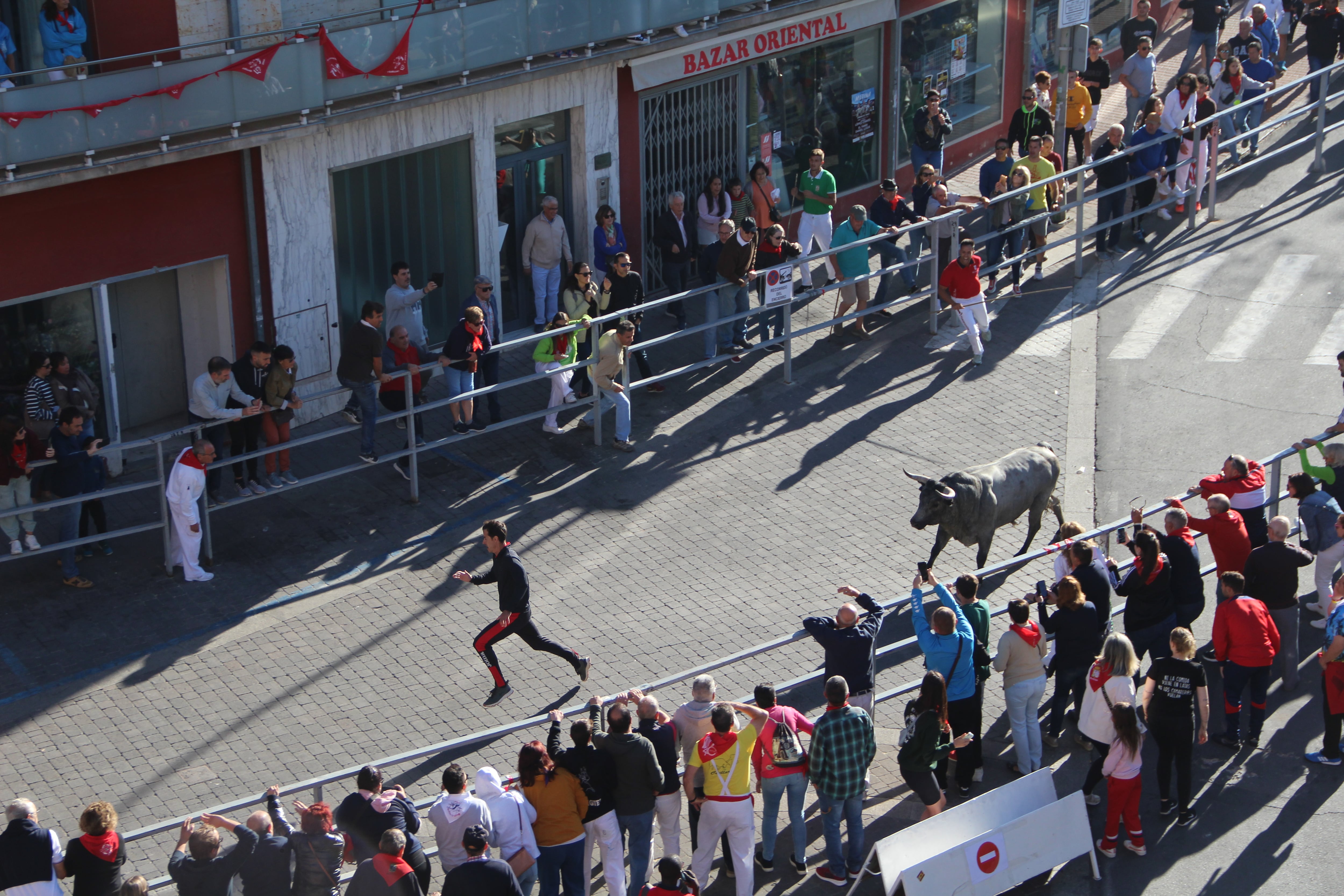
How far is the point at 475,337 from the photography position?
1598cm

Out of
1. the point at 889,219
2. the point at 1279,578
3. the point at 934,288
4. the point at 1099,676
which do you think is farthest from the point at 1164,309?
the point at 1099,676

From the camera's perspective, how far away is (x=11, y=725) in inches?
480

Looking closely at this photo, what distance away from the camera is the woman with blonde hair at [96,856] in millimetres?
9367

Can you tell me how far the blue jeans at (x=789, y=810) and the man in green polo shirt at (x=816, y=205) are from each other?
10.1 metres

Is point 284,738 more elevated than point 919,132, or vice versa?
point 919,132

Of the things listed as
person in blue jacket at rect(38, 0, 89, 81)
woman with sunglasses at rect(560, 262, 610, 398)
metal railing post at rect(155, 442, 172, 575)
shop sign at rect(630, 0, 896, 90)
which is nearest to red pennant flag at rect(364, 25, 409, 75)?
woman with sunglasses at rect(560, 262, 610, 398)

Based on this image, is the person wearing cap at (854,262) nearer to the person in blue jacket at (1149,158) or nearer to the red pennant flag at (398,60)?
the person in blue jacket at (1149,158)

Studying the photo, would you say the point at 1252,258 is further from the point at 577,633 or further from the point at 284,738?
the point at 284,738

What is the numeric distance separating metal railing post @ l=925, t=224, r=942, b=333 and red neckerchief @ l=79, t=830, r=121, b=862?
1229cm

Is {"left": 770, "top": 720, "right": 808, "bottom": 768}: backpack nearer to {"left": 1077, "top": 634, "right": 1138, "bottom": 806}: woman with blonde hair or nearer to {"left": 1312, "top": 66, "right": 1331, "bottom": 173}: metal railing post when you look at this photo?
{"left": 1077, "top": 634, "right": 1138, "bottom": 806}: woman with blonde hair

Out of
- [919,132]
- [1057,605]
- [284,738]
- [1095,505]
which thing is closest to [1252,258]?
[919,132]

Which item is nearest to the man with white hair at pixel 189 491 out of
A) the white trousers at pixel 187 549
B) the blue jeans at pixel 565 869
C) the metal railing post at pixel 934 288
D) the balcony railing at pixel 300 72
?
the white trousers at pixel 187 549

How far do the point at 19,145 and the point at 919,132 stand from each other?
12.4m

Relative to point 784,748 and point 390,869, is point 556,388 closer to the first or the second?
point 784,748
